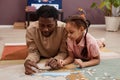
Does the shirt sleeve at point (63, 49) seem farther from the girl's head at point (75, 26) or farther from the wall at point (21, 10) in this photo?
the wall at point (21, 10)

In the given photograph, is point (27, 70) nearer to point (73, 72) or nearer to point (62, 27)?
point (73, 72)

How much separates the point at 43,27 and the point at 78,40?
0.33 metres

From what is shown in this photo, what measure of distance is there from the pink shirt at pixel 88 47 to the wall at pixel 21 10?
9.55 ft

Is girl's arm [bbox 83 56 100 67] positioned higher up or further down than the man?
further down

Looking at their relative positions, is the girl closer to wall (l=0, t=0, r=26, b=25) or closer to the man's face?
the man's face

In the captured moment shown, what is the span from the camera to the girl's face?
1.83m

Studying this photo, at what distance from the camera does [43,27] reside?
1878mm

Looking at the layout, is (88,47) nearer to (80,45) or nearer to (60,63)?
(80,45)

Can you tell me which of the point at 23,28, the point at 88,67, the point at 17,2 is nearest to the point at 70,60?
the point at 88,67

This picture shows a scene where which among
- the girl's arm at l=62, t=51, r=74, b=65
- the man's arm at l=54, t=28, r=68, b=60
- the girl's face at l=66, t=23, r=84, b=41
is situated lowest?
the girl's arm at l=62, t=51, r=74, b=65

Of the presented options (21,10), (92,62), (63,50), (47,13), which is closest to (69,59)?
(63,50)

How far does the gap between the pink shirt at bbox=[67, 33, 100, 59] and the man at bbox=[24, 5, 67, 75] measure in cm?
8

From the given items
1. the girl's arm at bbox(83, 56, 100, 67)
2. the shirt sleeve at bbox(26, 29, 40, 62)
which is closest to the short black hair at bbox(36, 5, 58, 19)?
the shirt sleeve at bbox(26, 29, 40, 62)

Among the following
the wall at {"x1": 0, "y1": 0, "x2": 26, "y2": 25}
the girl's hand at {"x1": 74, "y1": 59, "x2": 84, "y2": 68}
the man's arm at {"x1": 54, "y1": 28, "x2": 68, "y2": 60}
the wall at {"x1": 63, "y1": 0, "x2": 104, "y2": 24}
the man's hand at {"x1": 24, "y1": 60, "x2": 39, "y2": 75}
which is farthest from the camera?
the wall at {"x1": 63, "y1": 0, "x2": 104, "y2": 24}
